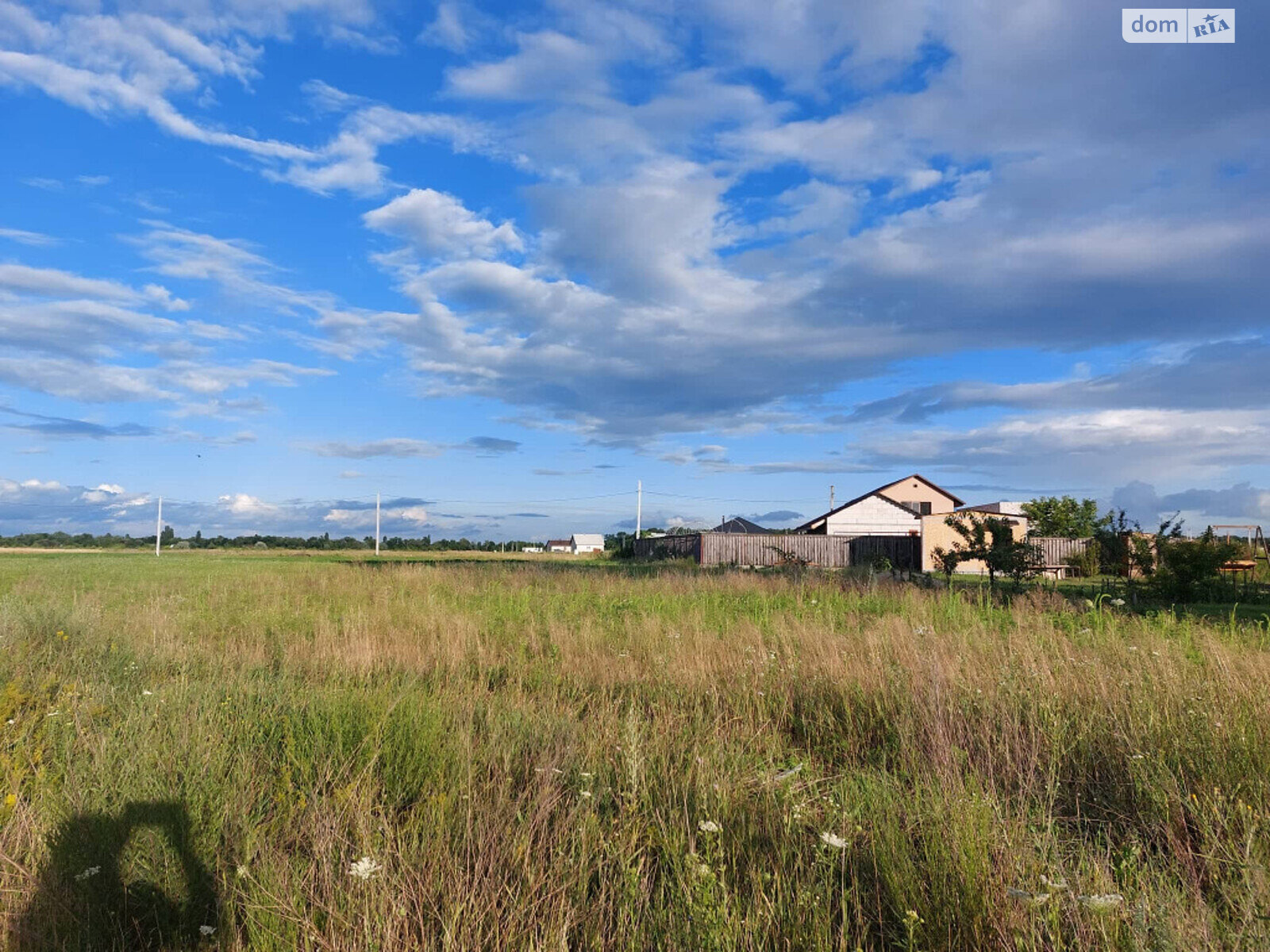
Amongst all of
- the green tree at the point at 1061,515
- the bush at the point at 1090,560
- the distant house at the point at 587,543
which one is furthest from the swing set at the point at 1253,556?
the distant house at the point at 587,543

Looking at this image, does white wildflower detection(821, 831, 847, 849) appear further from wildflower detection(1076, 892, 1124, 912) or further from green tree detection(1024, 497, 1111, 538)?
green tree detection(1024, 497, 1111, 538)

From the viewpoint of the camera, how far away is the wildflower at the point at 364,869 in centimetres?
269

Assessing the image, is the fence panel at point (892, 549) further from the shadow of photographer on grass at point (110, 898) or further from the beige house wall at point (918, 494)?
the shadow of photographer on grass at point (110, 898)

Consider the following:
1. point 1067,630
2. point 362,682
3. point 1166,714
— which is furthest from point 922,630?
point 362,682

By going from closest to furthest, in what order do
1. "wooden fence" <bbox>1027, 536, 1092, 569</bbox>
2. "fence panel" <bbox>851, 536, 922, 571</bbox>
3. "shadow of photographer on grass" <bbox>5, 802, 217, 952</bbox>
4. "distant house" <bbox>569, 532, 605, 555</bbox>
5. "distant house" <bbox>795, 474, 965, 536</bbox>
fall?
"shadow of photographer on grass" <bbox>5, 802, 217, 952</bbox>, "wooden fence" <bbox>1027, 536, 1092, 569</bbox>, "fence panel" <bbox>851, 536, 922, 571</bbox>, "distant house" <bbox>795, 474, 965, 536</bbox>, "distant house" <bbox>569, 532, 605, 555</bbox>

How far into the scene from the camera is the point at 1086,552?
25.4 m

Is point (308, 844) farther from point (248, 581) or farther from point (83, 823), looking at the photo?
point (248, 581)

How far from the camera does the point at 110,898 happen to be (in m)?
2.91

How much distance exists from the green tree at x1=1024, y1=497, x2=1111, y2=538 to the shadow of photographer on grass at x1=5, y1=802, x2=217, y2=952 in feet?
173

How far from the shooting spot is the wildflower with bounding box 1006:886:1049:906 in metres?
2.31

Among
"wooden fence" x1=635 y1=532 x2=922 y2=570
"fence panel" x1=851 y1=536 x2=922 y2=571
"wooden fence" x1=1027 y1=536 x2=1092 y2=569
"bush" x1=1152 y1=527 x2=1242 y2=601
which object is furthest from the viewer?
"wooden fence" x1=635 y1=532 x2=922 y2=570

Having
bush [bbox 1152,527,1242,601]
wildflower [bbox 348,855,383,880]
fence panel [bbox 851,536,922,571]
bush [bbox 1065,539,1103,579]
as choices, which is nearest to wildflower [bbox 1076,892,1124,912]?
wildflower [bbox 348,855,383,880]

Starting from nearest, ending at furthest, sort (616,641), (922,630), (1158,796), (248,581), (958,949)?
(958,949)
(1158,796)
(922,630)
(616,641)
(248,581)

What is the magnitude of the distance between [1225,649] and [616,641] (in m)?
5.67
